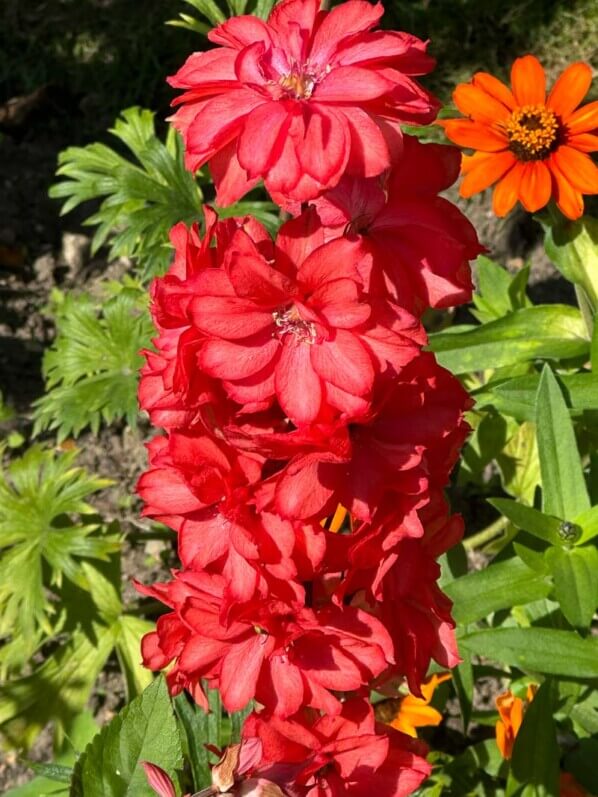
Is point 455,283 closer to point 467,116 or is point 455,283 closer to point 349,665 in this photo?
point 349,665

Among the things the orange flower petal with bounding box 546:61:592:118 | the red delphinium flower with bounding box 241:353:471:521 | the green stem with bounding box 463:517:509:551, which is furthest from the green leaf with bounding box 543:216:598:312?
the red delphinium flower with bounding box 241:353:471:521

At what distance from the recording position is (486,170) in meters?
1.86

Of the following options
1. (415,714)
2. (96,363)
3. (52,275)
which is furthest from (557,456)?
(52,275)

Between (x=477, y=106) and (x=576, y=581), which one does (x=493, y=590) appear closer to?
(x=576, y=581)

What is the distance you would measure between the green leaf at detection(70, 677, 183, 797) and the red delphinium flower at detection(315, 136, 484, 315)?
55 centimetres

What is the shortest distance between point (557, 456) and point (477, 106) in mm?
750

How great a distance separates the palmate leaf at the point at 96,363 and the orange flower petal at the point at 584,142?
105 centimetres

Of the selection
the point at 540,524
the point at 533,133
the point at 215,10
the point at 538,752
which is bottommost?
the point at 538,752

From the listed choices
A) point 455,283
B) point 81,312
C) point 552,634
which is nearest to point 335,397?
point 455,283

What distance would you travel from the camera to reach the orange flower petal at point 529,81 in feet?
6.11

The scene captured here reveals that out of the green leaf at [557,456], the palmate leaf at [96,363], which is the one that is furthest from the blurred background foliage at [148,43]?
the green leaf at [557,456]

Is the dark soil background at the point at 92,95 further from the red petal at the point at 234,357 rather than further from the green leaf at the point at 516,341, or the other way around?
the red petal at the point at 234,357

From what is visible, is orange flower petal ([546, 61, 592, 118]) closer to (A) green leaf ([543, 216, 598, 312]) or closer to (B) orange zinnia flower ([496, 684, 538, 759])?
(A) green leaf ([543, 216, 598, 312])

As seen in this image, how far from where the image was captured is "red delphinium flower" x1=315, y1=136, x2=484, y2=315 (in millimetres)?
957
